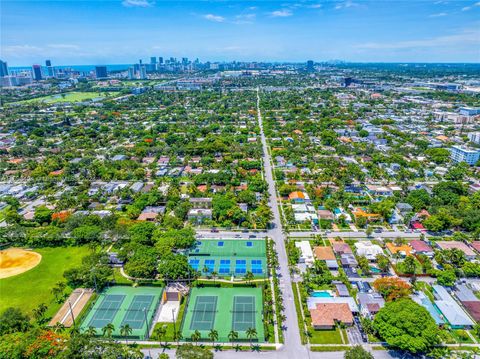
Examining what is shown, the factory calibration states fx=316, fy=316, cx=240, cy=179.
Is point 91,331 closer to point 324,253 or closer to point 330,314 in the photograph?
point 330,314

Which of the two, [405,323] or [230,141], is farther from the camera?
[230,141]

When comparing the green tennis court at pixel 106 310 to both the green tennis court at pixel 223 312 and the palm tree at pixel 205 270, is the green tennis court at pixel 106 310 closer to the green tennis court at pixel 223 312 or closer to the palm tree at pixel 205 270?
the green tennis court at pixel 223 312

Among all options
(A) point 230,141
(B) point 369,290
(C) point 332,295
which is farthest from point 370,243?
(A) point 230,141

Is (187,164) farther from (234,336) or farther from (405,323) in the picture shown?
(405,323)

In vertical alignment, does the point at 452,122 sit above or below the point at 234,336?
above

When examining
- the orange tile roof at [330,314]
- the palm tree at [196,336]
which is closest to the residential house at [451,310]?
the orange tile roof at [330,314]

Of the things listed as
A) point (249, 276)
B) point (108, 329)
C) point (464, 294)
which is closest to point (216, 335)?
point (249, 276)

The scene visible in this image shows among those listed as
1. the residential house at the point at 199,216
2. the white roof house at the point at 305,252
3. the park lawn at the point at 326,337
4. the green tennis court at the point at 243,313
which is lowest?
the park lawn at the point at 326,337
